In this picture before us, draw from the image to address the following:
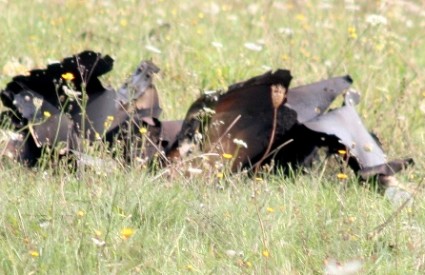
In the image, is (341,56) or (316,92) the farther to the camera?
(341,56)

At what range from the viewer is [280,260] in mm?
4023

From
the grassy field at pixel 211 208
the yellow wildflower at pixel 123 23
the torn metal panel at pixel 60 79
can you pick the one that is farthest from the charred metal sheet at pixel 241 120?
the yellow wildflower at pixel 123 23

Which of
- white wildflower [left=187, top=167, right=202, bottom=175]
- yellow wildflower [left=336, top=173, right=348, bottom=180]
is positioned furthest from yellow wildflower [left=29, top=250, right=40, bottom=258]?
yellow wildflower [left=336, top=173, right=348, bottom=180]

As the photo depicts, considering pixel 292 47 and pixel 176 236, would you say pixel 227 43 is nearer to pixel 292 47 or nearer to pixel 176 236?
pixel 292 47

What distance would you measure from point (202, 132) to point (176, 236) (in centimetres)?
102

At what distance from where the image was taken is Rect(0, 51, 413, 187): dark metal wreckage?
16.6 feet

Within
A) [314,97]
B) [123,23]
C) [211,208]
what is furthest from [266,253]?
[123,23]

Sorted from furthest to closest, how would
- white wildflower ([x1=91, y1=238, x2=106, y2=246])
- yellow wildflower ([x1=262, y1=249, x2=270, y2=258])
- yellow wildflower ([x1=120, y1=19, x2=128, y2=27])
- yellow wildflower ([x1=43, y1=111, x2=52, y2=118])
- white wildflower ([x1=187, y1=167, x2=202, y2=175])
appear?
yellow wildflower ([x1=120, y1=19, x2=128, y2=27]), yellow wildflower ([x1=43, y1=111, x2=52, y2=118]), white wildflower ([x1=187, y1=167, x2=202, y2=175]), yellow wildflower ([x1=262, y1=249, x2=270, y2=258]), white wildflower ([x1=91, y1=238, x2=106, y2=246])

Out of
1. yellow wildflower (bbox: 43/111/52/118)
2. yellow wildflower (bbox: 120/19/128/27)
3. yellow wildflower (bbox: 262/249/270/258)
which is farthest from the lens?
yellow wildflower (bbox: 120/19/128/27)

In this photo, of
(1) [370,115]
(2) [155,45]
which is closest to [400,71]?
(1) [370,115]

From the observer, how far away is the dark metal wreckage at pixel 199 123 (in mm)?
5047

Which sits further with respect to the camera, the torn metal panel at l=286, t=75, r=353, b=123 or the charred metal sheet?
the torn metal panel at l=286, t=75, r=353, b=123

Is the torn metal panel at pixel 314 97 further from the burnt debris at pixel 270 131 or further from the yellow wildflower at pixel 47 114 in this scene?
the yellow wildflower at pixel 47 114

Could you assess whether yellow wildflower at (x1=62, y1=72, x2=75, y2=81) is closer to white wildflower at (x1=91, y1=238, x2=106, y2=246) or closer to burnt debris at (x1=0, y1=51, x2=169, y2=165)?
burnt debris at (x1=0, y1=51, x2=169, y2=165)
